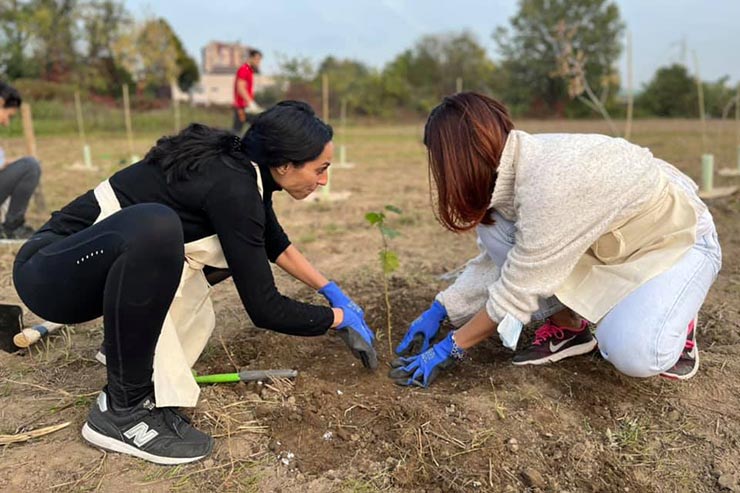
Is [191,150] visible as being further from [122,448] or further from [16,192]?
[16,192]

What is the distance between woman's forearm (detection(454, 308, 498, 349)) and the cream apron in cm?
84

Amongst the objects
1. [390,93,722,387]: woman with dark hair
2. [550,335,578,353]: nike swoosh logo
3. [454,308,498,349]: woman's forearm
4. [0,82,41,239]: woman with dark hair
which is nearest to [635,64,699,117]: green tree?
[0,82,41,239]: woman with dark hair

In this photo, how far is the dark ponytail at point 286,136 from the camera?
1701 millimetres

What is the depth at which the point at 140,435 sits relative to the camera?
166 cm

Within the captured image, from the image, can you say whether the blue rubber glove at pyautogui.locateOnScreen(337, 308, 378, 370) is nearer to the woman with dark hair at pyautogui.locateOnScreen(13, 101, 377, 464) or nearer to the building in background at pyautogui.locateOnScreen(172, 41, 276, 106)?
the woman with dark hair at pyautogui.locateOnScreen(13, 101, 377, 464)

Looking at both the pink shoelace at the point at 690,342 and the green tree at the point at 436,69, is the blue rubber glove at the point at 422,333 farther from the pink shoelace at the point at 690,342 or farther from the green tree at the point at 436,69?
the green tree at the point at 436,69

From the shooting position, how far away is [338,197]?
21.4 feet

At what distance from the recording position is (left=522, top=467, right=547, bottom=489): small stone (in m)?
1.57

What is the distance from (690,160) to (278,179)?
32.2ft

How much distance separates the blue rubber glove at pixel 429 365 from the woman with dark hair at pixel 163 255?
42 centimetres

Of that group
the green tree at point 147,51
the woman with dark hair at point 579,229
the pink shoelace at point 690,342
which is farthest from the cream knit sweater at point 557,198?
the green tree at point 147,51

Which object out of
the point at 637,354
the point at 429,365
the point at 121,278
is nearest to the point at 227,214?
the point at 121,278

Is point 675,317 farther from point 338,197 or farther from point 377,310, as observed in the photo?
point 338,197

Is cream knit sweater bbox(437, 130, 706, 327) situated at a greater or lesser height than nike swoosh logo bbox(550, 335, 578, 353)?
greater
